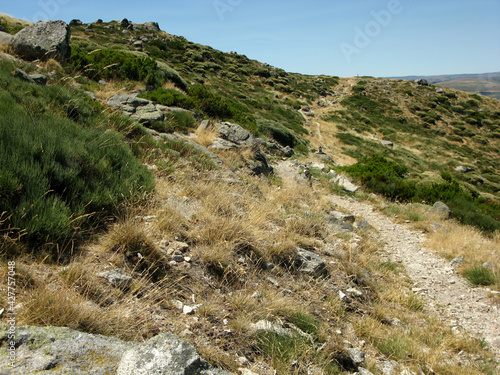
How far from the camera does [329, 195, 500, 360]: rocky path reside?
16.5 ft

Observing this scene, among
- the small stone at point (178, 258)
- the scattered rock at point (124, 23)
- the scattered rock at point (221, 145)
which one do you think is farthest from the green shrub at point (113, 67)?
the scattered rock at point (124, 23)

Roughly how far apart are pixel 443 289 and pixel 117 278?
6.44 metres

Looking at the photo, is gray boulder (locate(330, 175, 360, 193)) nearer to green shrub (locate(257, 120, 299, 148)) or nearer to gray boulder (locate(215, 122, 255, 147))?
gray boulder (locate(215, 122, 255, 147))

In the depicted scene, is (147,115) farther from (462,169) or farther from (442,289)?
(462,169)

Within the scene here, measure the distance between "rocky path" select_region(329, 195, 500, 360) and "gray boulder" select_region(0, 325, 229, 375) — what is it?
4.82m

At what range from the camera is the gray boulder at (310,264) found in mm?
4621

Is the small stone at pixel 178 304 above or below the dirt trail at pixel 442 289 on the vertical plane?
above

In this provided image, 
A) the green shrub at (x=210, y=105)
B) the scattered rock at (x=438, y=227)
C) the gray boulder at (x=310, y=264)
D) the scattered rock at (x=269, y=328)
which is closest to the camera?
the scattered rock at (x=269, y=328)

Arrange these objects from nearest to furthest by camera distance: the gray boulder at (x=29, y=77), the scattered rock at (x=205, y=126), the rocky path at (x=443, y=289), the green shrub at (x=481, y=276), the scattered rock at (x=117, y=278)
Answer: the scattered rock at (x=117, y=278) < the rocky path at (x=443, y=289) < the green shrub at (x=481, y=276) < the gray boulder at (x=29, y=77) < the scattered rock at (x=205, y=126)

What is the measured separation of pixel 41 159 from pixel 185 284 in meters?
2.25

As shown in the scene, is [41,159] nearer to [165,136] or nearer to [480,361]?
[165,136]

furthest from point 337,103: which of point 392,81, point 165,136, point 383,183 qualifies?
point 165,136

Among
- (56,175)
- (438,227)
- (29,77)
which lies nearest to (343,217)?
(438,227)

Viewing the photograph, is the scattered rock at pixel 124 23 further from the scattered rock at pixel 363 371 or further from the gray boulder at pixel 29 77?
the scattered rock at pixel 363 371
